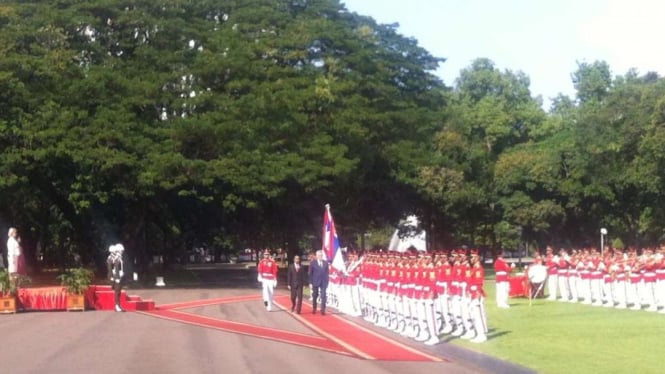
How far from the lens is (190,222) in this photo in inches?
2579

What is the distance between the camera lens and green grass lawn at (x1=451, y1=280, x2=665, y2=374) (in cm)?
1823

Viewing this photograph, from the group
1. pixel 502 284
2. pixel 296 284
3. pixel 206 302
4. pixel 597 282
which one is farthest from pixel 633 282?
pixel 206 302

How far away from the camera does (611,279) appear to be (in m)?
33.5

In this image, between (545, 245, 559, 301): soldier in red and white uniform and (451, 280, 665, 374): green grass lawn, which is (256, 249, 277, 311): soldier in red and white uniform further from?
(545, 245, 559, 301): soldier in red and white uniform

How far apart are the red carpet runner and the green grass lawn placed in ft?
5.22

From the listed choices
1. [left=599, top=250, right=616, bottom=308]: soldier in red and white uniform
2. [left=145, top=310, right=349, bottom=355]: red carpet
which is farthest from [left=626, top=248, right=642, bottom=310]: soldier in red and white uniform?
[left=145, top=310, right=349, bottom=355]: red carpet

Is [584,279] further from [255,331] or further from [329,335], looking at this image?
[255,331]

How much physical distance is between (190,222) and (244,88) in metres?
16.3

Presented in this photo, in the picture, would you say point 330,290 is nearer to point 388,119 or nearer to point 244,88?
point 244,88

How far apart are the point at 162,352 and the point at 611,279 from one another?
690 inches

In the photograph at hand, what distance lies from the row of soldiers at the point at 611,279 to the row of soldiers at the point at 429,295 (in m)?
7.69

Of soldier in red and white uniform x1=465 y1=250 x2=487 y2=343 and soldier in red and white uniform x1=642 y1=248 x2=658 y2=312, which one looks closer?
soldier in red and white uniform x1=465 y1=250 x2=487 y2=343

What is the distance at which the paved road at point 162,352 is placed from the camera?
58.3 ft

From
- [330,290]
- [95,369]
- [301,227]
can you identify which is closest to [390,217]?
[301,227]
